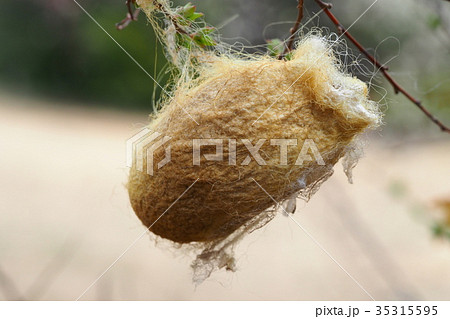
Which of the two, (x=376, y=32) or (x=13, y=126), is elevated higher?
(x=13, y=126)

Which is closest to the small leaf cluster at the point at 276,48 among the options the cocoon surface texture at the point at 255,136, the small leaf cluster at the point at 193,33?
the cocoon surface texture at the point at 255,136

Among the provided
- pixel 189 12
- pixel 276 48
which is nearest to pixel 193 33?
pixel 189 12

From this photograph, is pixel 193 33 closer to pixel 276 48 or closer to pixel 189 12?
pixel 189 12

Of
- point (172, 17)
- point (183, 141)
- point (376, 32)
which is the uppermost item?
point (376, 32)

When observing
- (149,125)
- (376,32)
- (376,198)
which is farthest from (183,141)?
(376,198)

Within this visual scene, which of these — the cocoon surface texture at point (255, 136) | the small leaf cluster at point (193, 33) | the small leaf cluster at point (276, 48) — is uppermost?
the small leaf cluster at point (276, 48)

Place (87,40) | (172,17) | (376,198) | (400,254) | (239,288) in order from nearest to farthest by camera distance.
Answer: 1. (172,17)
2. (239,288)
3. (400,254)
4. (376,198)
5. (87,40)

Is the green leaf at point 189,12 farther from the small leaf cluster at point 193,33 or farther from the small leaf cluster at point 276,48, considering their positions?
the small leaf cluster at point 276,48

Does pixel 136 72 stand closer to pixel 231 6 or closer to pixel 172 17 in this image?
pixel 231 6
